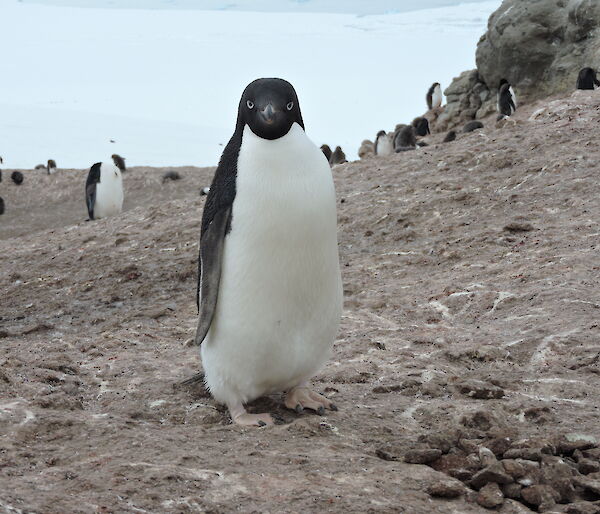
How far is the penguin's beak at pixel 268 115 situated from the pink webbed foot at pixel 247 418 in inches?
51.9

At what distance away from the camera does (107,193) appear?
47.9 ft

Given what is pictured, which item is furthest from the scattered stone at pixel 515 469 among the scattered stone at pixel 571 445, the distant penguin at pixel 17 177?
the distant penguin at pixel 17 177

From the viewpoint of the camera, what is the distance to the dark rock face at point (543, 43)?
16594 millimetres

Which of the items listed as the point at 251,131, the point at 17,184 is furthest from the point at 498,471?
the point at 17,184

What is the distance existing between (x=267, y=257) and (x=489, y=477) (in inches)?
51.3

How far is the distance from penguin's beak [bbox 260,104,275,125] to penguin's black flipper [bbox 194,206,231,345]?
0.44 m

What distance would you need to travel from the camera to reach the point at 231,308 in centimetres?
369

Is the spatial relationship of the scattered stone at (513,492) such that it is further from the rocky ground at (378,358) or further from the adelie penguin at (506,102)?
the adelie penguin at (506,102)

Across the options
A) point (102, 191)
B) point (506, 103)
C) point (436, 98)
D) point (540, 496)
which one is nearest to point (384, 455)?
point (540, 496)

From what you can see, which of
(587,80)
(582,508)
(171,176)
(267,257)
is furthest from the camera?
(171,176)

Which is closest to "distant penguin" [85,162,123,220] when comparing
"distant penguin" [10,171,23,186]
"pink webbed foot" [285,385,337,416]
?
"distant penguin" [10,171,23,186]

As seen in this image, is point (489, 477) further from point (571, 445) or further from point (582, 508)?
point (571, 445)

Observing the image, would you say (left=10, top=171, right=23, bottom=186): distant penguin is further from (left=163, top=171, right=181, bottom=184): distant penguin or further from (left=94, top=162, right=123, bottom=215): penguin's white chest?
(left=94, top=162, right=123, bottom=215): penguin's white chest

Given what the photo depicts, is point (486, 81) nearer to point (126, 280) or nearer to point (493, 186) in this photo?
point (493, 186)
